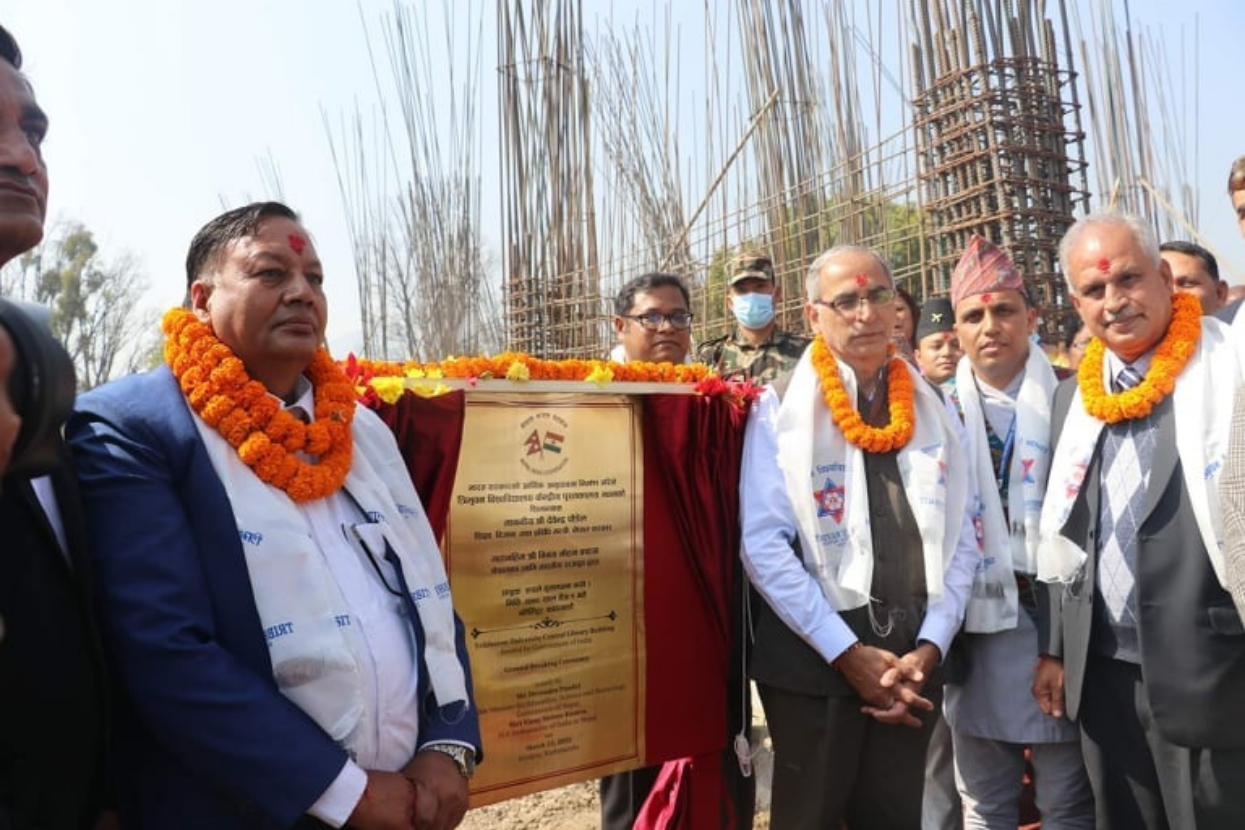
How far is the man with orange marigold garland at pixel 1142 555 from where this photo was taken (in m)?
1.98

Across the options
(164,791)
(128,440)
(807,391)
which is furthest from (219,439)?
(807,391)

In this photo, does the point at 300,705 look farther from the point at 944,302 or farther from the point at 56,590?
the point at 944,302

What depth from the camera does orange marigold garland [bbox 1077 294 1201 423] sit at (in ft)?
7.13

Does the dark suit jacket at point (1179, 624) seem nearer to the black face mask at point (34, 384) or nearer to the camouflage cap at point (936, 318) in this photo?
the camouflage cap at point (936, 318)

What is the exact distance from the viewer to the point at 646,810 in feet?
8.81

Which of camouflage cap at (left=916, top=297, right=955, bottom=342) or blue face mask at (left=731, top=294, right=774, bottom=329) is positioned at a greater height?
blue face mask at (left=731, top=294, right=774, bottom=329)

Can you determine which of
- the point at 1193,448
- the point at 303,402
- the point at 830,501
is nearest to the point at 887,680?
the point at 830,501

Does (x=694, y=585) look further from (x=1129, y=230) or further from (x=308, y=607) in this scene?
(x=1129, y=230)

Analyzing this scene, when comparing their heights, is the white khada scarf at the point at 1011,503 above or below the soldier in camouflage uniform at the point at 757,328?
below

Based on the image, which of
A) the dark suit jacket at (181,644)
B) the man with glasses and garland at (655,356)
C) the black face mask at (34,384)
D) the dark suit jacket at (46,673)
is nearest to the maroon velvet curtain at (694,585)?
the man with glasses and garland at (655,356)

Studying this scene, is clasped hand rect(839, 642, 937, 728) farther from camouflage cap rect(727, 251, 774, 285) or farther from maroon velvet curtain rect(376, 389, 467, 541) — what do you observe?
camouflage cap rect(727, 251, 774, 285)

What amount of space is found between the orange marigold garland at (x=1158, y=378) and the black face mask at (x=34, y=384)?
228cm

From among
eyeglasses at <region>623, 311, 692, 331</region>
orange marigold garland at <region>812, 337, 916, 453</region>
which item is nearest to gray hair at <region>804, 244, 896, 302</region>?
orange marigold garland at <region>812, 337, 916, 453</region>

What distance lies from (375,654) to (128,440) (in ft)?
1.84
